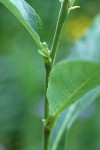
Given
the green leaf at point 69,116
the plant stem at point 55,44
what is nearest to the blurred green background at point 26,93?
the green leaf at point 69,116

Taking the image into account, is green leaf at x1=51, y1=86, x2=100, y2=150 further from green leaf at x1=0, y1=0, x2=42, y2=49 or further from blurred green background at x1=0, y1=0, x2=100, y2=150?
blurred green background at x1=0, y1=0, x2=100, y2=150

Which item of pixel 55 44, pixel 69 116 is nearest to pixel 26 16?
pixel 55 44

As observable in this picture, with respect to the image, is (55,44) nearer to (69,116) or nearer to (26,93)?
(69,116)

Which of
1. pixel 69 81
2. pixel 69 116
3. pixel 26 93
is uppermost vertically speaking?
pixel 69 81

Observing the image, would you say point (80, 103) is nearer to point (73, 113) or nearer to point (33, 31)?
point (73, 113)

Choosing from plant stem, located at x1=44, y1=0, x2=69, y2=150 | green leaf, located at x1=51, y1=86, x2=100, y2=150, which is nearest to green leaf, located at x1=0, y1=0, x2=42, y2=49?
plant stem, located at x1=44, y1=0, x2=69, y2=150
